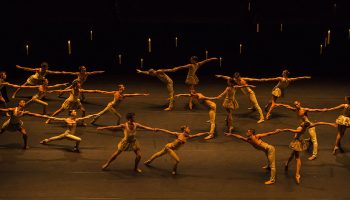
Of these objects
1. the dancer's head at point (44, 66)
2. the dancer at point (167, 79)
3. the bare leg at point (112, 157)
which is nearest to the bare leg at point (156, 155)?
the bare leg at point (112, 157)

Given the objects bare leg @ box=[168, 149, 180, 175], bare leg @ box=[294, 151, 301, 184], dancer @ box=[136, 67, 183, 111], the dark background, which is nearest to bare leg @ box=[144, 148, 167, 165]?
bare leg @ box=[168, 149, 180, 175]

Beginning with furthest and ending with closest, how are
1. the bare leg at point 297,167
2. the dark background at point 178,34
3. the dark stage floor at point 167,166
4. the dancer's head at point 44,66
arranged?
the dark background at point 178,34, the dancer's head at point 44,66, the bare leg at point 297,167, the dark stage floor at point 167,166

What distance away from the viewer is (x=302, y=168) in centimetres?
1540

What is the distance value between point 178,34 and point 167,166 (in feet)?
38.9

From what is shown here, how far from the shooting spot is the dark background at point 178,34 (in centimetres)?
2466

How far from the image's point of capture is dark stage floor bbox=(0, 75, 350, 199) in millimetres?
14016

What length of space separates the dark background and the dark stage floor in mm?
5142

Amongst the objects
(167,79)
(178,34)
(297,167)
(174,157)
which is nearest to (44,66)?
(167,79)

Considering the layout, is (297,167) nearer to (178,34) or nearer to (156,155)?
(156,155)

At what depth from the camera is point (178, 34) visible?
87.1 feet

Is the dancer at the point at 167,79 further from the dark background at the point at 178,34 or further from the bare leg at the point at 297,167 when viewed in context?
the bare leg at the point at 297,167

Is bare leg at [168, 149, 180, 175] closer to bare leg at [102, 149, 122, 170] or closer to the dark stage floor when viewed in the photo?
the dark stage floor

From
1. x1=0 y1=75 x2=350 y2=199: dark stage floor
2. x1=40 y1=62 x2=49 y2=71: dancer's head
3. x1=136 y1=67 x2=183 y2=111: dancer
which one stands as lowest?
x1=0 y1=75 x2=350 y2=199: dark stage floor

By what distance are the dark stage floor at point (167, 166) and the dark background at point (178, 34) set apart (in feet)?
16.9
